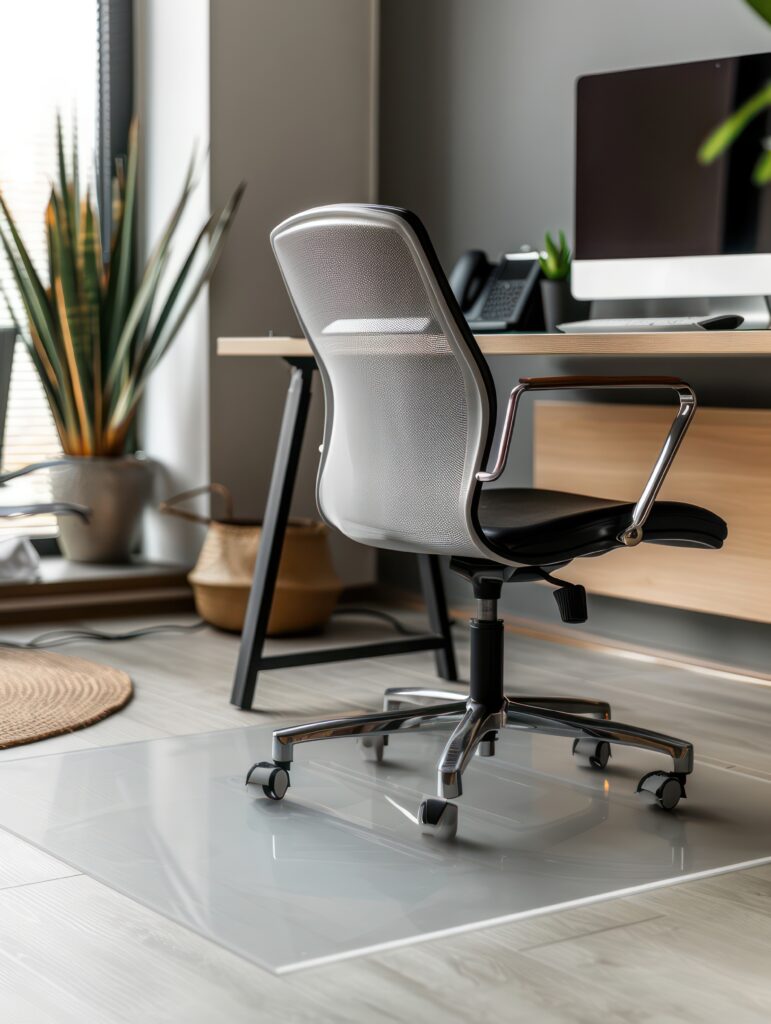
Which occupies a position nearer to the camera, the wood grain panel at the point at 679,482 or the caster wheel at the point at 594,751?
the caster wheel at the point at 594,751

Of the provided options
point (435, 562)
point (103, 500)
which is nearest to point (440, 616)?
point (435, 562)

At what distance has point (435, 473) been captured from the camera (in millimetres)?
2219

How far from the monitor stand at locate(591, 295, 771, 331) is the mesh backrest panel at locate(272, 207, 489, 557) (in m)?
0.75

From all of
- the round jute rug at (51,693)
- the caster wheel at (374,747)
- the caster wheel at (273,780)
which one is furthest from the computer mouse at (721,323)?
the round jute rug at (51,693)

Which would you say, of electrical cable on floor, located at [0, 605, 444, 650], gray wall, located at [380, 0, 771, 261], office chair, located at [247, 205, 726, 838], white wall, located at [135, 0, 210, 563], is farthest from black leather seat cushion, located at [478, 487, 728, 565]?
white wall, located at [135, 0, 210, 563]

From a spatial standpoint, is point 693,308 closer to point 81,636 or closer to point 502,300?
point 502,300

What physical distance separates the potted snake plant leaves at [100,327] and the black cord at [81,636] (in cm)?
44

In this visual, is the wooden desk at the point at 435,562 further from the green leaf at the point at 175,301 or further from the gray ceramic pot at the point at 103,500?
the gray ceramic pot at the point at 103,500

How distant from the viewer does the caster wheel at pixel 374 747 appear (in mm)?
2580

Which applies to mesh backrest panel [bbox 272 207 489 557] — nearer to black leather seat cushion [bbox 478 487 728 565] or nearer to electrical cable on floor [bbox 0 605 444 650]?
black leather seat cushion [bbox 478 487 728 565]

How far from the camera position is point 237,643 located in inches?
148

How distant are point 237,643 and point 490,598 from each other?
1517 millimetres

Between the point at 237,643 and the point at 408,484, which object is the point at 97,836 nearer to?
the point at 408,484

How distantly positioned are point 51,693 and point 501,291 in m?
1.42
